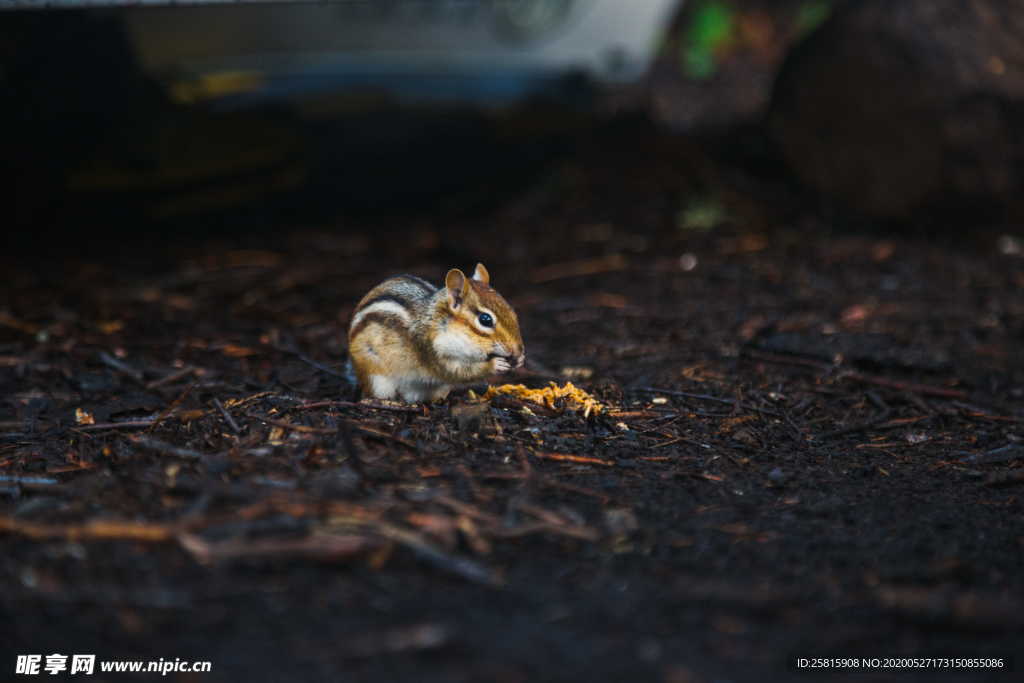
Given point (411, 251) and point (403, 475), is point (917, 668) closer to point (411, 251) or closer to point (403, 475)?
point (403, 475)

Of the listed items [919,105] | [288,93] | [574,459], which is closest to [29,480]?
[574,459]

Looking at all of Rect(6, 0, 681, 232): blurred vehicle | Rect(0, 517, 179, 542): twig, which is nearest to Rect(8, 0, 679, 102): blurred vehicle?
Rect(6, 0, 681, 232): blurred vehicle

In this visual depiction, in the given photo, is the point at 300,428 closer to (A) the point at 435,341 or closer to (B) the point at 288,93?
(A) the point at 435,341

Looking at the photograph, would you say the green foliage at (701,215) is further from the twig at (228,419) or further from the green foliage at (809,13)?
the twig at (228,419)

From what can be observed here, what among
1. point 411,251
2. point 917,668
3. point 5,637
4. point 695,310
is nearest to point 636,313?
point 695,310

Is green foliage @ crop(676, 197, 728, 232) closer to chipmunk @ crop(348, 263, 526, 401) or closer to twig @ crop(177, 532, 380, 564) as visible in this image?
chipmunk @ crop(348, 263, 526, 401)

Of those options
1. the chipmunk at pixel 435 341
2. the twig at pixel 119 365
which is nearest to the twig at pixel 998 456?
the chipmunk at pixel 435 341

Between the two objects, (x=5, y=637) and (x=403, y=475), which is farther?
(x=403, y=475)

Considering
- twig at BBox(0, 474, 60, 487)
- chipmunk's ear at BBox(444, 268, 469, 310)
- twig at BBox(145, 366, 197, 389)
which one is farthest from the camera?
twig at BBox(145, 366, 197, 389)
